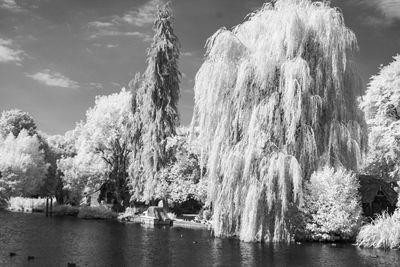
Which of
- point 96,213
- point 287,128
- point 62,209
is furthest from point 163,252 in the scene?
point 62,209

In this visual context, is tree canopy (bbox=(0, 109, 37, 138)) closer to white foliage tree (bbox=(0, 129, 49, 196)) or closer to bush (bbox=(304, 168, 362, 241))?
white foliage tree (bbox=(0, 129, 49, 196))

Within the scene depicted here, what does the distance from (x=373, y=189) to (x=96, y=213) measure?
28060mm

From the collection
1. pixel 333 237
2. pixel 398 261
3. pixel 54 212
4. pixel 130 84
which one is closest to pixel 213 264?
Answer: pixel 398 261

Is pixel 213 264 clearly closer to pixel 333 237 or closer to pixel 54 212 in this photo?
pixel 333 237

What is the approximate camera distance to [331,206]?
104 feet

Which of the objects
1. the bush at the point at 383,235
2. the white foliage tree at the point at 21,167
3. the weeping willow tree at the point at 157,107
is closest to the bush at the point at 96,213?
→ the weeping willow tree at the point at 157,107

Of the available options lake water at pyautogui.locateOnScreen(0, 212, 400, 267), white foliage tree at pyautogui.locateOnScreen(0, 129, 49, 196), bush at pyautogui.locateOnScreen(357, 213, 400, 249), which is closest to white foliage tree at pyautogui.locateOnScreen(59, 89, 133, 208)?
white foliage tree at pyautogui.locateOnScreen(0, 129, 49, 196)

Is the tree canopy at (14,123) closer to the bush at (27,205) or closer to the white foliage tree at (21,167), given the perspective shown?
the white foliage tree at (21,167)

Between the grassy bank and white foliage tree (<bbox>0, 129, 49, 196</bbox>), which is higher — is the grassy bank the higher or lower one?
the lower one

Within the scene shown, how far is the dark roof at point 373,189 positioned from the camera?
3669 cm

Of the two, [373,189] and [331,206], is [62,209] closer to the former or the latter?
[331,206]

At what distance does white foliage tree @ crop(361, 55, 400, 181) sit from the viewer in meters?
37.2

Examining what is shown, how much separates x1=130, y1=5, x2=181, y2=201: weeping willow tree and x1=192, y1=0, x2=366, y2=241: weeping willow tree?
1581 centimetres

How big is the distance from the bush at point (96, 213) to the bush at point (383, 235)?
93.3ft
